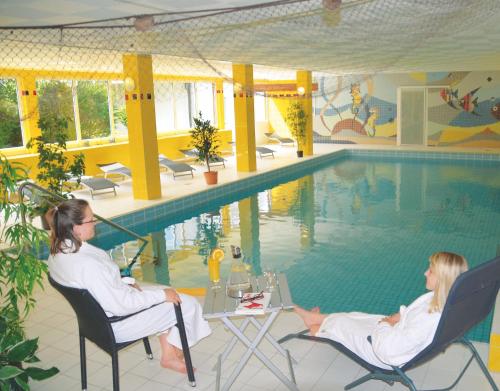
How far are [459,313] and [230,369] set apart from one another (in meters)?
1.45

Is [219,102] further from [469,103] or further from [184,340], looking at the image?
[184,340]

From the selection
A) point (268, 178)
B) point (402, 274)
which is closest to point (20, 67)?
point (268, 178)

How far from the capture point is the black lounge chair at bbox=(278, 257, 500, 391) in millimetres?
2285

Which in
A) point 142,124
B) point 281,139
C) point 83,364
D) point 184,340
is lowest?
point 83,364

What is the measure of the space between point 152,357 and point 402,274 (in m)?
3.21

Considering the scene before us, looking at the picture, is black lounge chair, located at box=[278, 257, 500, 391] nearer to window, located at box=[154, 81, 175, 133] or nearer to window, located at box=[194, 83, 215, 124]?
window, located at box=[154, 81, 175, 133]

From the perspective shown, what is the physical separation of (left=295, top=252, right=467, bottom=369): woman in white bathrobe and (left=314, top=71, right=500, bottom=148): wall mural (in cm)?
1429

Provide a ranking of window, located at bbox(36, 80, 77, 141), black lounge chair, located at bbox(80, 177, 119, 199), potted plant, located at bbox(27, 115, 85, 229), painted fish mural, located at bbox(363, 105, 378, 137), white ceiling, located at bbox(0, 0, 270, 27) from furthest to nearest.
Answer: painted fish mural, located at bbox(363, 105, 378, 137) < window, located at bbox(36, 80, 77, 141) < black lounge chair, located at bbox(80, 177, 119, 199) < potted plant, located at bbox(27, 115, 85, 229) < white ceiling, located at bbox(0, 0, 270, 27)

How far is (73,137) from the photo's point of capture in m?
12.3

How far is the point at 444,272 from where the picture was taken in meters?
2.34

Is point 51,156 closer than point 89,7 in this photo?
No

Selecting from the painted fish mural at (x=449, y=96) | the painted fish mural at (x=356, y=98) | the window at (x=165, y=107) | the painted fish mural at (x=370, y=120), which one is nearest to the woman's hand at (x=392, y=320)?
the window at (x=165, y=107)

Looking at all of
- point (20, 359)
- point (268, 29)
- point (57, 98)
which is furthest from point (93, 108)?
point (20, 359)

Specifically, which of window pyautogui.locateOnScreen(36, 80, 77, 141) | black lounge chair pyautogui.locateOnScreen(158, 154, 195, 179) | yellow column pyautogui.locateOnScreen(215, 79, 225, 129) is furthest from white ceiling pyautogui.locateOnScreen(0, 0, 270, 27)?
yellow column pyautogui.locateOnScreen(215, 79, 225, 129)
